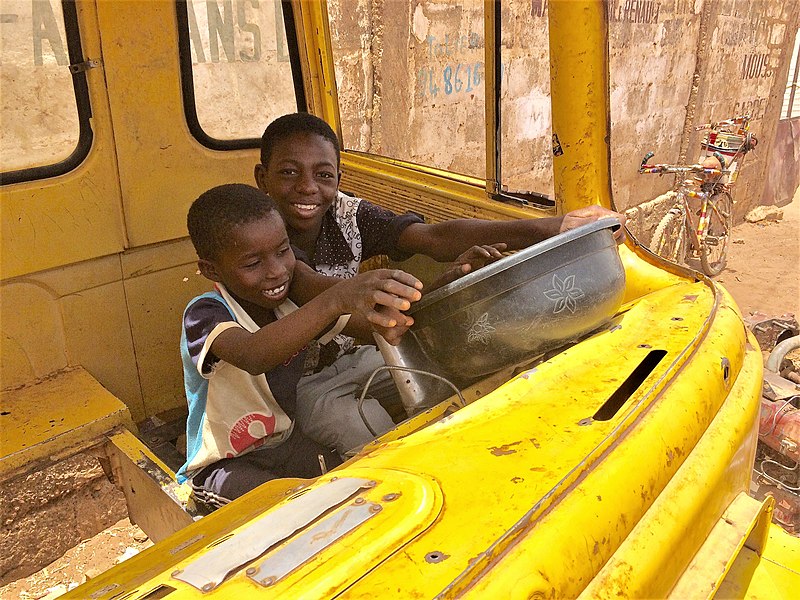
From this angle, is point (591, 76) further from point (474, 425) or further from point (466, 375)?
point (474, 425)

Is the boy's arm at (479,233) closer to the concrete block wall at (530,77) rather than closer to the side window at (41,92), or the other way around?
the side window at (41,92)

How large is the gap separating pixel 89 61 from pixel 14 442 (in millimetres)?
1248

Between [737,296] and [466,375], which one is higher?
[466,375]

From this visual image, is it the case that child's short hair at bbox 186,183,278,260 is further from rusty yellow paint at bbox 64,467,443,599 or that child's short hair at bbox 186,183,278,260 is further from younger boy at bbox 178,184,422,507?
rusty yellow paint at bbox 64,467,443,599

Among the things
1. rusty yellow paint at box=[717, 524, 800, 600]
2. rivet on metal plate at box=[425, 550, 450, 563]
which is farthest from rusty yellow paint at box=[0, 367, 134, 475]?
rusty yellow paint at box=[717, 524, 800, 600]

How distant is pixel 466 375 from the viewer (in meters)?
1.56

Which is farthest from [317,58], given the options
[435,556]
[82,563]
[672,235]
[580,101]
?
[672,235]

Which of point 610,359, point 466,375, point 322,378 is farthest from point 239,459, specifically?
point 610,359

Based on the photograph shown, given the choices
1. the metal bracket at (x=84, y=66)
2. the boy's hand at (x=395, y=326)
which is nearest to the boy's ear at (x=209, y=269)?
the boy's hand at (x=395, y=326)

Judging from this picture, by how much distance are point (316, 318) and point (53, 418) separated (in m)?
1.15

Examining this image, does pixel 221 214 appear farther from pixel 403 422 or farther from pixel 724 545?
pixel 724 545

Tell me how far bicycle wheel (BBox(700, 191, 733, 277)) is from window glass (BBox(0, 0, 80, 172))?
6.27 meters

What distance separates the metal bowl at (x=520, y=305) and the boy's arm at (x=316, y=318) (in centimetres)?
11

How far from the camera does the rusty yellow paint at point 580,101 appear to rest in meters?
1.67
